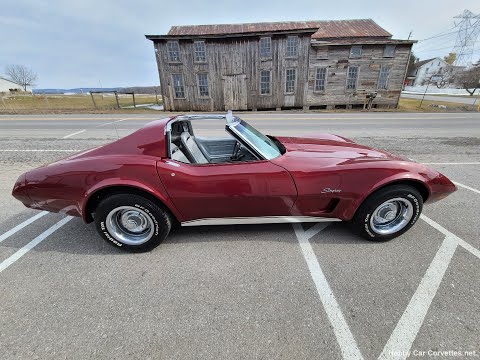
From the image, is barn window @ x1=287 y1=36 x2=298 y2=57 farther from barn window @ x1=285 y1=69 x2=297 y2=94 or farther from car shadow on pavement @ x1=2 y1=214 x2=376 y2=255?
car shadow on pavement @ x1=2 y1=214 x2=376 y2=255

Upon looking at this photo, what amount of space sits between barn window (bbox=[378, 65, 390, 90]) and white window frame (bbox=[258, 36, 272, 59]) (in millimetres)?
8302

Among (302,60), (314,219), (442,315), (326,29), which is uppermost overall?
(326,29)

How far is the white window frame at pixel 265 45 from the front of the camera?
53.1 feet

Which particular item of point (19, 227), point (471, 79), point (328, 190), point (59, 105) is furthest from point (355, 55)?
point (471, 79)

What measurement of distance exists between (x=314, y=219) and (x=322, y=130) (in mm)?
7545

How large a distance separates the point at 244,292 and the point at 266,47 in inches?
696

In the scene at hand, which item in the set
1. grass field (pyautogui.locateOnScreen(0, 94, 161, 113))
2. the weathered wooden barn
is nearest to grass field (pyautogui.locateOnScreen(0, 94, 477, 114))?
grass field (pyautogui.locateOnScreen(0, 94, 161, 113))

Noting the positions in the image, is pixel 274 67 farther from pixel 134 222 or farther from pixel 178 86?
pixel 134 222

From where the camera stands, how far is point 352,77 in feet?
57.5

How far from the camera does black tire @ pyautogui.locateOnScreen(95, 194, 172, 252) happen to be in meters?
2.30

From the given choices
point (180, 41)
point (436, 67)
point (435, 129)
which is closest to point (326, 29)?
point (180, 41)

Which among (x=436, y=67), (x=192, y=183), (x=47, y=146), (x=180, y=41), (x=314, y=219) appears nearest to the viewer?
(x=192, y=183)

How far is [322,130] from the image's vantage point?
9.23m

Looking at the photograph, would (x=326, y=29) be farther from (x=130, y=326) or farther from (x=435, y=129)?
(x=130, y=326)
